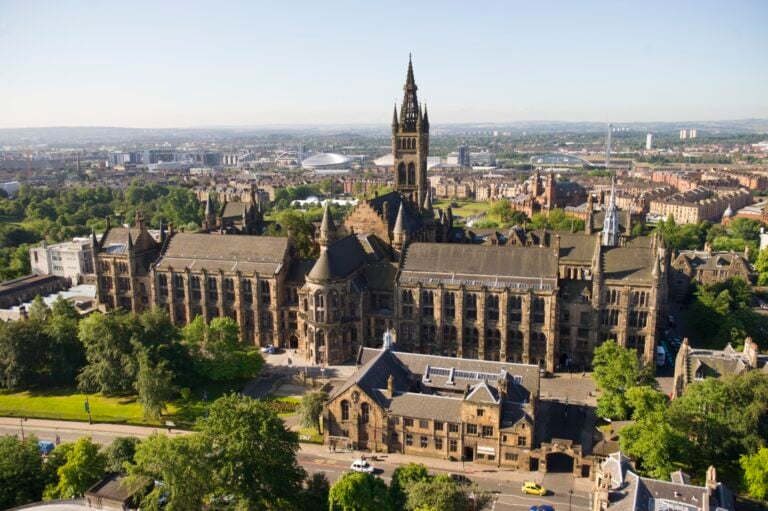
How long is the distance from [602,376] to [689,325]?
4162 cm

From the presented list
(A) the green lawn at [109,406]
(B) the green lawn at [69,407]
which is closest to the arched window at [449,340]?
(A) the green lawn at [109,406]

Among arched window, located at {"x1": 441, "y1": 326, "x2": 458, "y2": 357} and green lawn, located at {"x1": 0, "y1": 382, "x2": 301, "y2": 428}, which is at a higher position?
arched window, located at {"x1": 441, "y1": 326, "x2": 458, "y2": 357}

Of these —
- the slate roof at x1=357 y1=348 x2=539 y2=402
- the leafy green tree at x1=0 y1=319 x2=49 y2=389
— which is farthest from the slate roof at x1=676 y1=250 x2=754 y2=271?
the leafy green tree at x1=0 y1=319 x2=49 y2=389

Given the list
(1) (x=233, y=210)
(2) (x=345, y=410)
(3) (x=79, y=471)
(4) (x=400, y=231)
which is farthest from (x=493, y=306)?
(1) (x=233, y=210)

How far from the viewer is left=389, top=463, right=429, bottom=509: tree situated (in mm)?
55750

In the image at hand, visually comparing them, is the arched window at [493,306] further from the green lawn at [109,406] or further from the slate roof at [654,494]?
the slate roof at [654,494]

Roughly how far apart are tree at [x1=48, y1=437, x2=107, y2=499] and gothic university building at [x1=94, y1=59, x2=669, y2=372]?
140 feet

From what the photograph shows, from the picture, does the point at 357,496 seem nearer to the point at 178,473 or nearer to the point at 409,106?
the point at 178,473

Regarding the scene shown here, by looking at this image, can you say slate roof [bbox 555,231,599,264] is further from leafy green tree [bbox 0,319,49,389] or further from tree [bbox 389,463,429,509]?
leafy green tree [bbox 0,319,49,389]

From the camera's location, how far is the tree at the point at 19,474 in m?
59.2

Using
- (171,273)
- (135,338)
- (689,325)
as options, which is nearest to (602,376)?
(689,325)

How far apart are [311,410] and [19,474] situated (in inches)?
1252

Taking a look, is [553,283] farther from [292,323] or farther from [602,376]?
[292,323]

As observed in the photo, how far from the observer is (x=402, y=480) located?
5647cm
